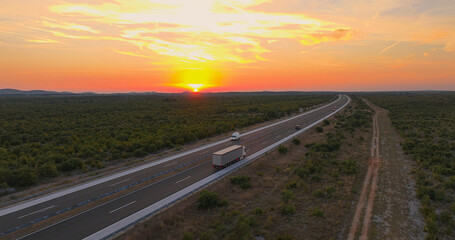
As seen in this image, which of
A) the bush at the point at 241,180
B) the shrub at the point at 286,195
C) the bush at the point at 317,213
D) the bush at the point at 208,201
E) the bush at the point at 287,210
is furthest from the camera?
the bush at the point at 241,180

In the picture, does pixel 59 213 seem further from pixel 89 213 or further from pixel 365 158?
pixel 365 158

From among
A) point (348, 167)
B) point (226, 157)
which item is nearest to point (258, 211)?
point (226, 157)

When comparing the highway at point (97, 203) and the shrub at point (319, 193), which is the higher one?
the shrub at point (319, 193)

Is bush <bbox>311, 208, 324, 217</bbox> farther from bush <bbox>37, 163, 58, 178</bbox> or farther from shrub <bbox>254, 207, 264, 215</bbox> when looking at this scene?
bush <bbox>37, 163, 58, 178</bbox>

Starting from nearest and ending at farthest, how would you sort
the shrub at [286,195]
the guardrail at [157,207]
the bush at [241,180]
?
the guardrail at [157,207] → the shrub at [286,195] → the bush at [241,180]

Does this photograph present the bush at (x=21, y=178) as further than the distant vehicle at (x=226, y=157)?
No

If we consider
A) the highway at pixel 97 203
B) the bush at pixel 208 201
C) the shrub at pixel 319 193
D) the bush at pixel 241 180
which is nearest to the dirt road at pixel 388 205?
the shrub at pixel 319 193

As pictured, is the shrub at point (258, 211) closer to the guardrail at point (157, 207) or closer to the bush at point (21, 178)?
the guardrail at point (157, 207)
